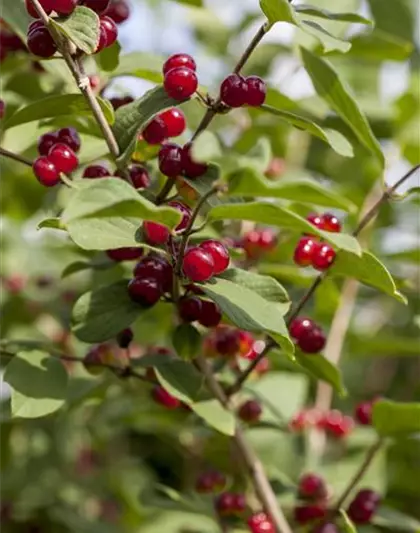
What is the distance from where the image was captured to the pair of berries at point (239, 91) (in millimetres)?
930

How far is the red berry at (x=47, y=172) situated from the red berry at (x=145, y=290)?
14 cm

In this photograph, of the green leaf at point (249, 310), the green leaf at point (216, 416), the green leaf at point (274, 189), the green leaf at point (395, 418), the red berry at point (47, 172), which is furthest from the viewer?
the green leaf at point (395, 418)

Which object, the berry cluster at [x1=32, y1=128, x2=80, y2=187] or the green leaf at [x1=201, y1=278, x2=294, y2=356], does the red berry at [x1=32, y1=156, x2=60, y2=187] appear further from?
the green leaf at [x1=201, y1=278, x2=294, y2=356]

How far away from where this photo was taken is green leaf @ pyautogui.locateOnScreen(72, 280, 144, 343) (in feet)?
3.46

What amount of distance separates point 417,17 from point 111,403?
113 cm

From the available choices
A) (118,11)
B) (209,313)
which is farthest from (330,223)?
(118,11)

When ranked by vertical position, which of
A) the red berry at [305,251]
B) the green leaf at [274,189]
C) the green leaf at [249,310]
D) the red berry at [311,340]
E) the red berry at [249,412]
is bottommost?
the red berry at [249,412]

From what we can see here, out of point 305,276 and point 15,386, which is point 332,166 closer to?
point 305,276

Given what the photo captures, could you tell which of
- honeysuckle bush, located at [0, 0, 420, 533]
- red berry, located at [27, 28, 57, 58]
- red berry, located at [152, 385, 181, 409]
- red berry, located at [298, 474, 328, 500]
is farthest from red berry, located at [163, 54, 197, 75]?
red berry, located at [298, 474, 328, 500]

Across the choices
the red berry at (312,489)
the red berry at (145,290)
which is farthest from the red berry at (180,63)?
the red berry at (312,489)

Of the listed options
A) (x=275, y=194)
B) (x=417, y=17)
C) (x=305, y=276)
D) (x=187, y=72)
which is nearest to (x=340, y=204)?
(x=275, y=194)

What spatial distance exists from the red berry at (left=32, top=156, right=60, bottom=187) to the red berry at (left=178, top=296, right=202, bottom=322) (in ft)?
0.63

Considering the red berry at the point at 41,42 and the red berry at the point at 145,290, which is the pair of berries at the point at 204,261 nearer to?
the red berry at the point at 145,290

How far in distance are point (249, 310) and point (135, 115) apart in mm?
242
